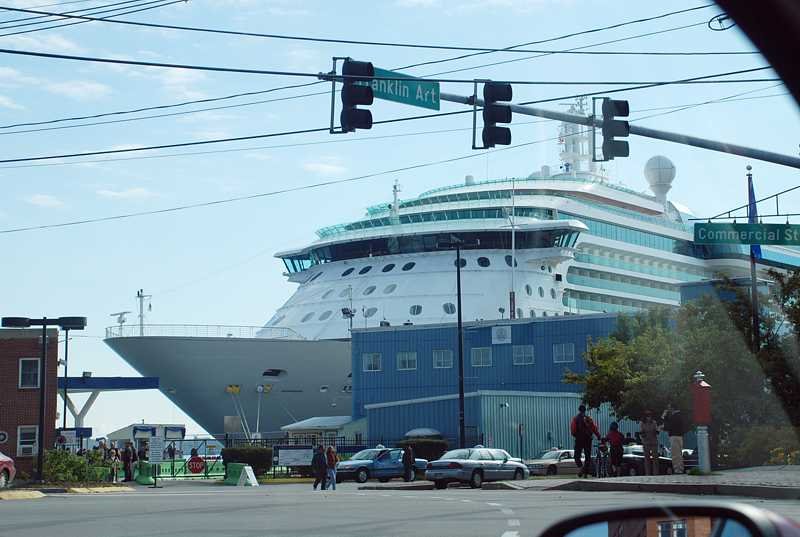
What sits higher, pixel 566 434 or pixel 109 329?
pixel 109 329

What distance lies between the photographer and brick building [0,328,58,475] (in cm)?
4209

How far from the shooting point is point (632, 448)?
36.3 metres

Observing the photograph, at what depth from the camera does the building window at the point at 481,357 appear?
53.4 metres

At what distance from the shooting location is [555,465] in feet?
126

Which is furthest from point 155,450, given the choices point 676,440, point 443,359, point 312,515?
point 312,515

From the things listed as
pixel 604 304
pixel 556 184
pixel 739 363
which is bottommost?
pixel 739 363

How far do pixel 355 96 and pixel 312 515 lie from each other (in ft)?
19.2

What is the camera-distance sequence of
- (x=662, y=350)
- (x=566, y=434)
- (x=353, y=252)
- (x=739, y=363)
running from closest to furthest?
(x=739, y=363)
(x=662, y=350)
(x=566, y=434)
(x=353, y=252)

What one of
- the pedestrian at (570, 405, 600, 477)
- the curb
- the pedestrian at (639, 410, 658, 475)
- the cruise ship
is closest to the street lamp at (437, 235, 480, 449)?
the cruise ship

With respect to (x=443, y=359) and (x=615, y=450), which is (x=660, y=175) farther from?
(x=615, y=450)

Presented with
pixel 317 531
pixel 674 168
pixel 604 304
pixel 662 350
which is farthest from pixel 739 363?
pixel 674 168

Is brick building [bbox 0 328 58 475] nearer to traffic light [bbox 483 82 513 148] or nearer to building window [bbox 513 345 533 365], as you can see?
building window [bbox 513 345 533 365]

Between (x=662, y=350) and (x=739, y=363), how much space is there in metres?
4.61

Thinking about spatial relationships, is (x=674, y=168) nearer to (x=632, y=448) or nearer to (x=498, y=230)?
(x=498, y=230)
